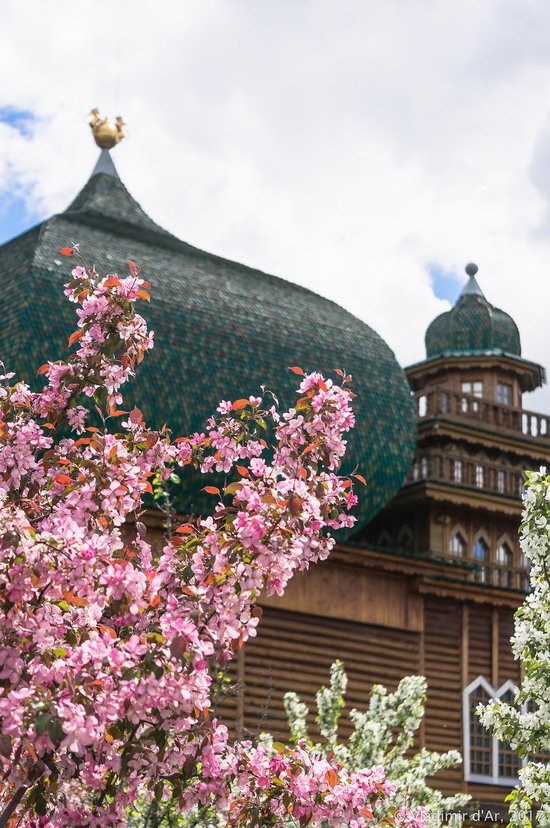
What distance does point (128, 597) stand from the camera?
5785 millimetres

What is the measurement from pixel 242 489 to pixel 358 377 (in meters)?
21.1

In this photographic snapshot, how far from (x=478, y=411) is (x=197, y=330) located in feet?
29.9

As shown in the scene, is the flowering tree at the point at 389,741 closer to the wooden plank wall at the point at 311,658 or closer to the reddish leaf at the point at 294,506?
the wooden plank wall at the point at 311,658

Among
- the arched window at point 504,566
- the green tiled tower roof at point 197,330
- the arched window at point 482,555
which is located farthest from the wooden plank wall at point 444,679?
the arched window at point 504,566

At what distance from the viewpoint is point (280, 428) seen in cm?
686

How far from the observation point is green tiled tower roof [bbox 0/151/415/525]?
22609 mm

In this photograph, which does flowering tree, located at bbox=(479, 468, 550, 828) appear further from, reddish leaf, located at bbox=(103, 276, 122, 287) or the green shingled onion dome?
the green shingled onion dome

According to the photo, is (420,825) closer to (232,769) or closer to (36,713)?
(232,769)

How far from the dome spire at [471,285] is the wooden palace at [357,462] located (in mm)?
4964

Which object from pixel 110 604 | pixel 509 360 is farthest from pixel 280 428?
pixel 509 360

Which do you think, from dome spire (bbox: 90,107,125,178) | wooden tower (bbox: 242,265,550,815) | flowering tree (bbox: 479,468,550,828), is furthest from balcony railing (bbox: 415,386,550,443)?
flowering tree (bbox: 479,468,550,828)

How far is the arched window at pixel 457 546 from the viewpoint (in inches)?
1122

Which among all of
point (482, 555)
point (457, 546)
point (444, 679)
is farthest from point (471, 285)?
point (444, 679)

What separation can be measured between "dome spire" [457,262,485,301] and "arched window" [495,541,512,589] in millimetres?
8654
